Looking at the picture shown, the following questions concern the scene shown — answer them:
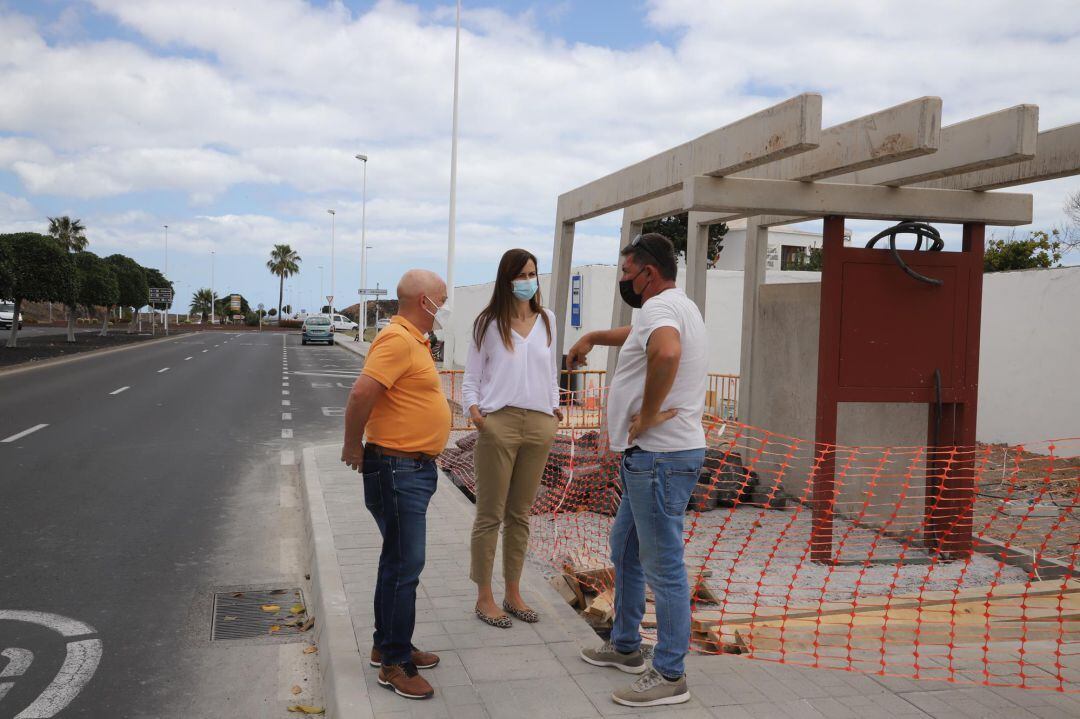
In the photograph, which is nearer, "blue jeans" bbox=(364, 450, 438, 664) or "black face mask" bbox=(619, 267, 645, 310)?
"blue jeans" bbox=(364, 450, 438, 664)

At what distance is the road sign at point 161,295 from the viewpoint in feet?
199

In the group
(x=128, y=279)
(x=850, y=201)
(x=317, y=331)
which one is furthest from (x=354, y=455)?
(x=128, y=279)

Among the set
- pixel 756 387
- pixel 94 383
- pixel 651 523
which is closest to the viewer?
pixel 651 523

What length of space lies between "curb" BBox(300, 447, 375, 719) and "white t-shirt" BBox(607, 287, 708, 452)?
1482 mm

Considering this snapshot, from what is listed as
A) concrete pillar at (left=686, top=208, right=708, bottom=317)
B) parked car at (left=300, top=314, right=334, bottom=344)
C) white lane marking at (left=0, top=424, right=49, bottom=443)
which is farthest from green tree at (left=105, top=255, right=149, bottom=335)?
concrete pillar at (left=686, top=208, right=708, bottom=317)

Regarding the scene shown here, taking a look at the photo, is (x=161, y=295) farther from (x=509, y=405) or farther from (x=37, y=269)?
(x=509, y=405)

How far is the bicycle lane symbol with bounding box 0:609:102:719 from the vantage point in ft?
12.9

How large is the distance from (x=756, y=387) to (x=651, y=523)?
5.49 metres

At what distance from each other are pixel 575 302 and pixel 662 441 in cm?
1729

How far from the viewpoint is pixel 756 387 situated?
8.80 metres

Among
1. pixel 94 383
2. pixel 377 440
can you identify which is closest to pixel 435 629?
pixel 377 440

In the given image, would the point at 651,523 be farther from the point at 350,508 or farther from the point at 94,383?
the point at 94,383

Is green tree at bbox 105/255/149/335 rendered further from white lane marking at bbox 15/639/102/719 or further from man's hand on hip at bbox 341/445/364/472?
man's hand on hip at bbox 341/445/364/472

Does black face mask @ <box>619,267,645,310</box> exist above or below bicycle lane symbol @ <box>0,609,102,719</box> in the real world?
above
